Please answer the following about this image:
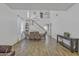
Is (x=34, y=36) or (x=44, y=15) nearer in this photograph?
(x=34, y=36)

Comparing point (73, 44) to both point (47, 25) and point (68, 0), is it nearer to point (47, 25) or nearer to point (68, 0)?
point (68, 0)

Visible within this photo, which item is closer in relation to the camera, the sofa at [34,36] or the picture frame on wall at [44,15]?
the sofa at [34,36]

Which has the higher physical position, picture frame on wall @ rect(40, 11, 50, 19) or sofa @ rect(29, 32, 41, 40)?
picture frame on wall @ rect(40, 11, 50, 19)

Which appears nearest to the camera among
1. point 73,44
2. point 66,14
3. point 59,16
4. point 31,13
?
point 73,44

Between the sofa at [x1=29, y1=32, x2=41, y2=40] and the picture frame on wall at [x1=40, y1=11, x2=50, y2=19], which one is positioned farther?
the picture frame on wall at [x1=40, y1=11, x2=50, y2=19]

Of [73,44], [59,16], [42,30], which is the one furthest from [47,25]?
[73,44]

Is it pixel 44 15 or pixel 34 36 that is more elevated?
pixel 44 15

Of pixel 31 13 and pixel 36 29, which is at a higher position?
pixel 31 13

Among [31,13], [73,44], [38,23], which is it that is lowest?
[73,44]

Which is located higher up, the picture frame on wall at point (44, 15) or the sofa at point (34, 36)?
the picture frame on wall at point (44, 15)

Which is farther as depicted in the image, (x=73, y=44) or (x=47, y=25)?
(x=47, y=25)

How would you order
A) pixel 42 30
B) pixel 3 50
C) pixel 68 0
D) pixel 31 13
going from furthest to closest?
pixel 42 30 → pixel 31 13 → pixel 3 50 → pixel 68 0

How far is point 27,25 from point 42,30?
1937 millimetres

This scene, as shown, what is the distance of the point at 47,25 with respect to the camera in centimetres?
1722
